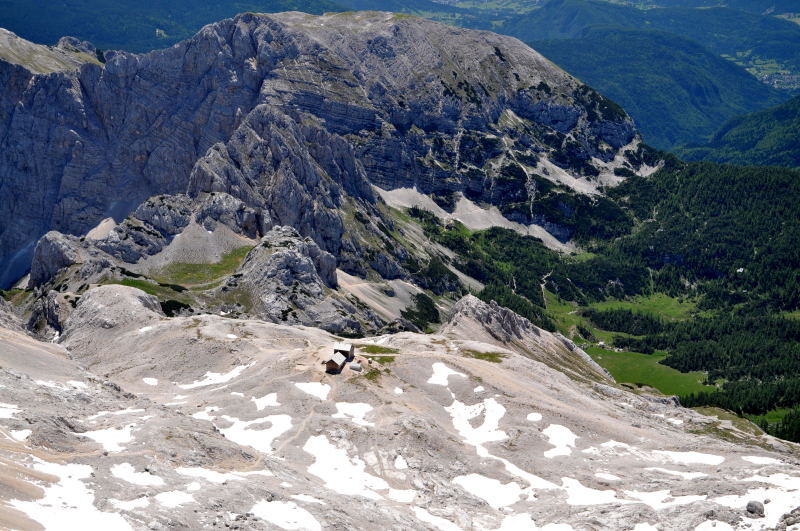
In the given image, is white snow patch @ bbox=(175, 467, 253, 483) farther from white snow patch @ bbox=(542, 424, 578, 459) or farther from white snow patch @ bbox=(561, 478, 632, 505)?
white snow patch @ bbox=(542, 424, 578, 459)

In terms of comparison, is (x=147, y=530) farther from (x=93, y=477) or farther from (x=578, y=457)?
(x=578, y=457)

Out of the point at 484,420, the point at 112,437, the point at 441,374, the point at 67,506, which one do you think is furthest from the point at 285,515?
the point at 441,374

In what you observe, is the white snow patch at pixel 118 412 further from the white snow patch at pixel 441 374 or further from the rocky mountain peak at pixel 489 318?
the rocky mountain peak at pixel 489 318

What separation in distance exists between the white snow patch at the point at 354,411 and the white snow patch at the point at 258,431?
7379 mm

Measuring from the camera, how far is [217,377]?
12531 centimetres

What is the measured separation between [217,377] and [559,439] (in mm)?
54428

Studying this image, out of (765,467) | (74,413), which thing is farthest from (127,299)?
(765,467)

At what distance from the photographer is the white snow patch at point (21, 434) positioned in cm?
7538

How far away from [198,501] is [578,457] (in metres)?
55.3

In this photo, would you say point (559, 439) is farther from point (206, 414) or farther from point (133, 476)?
point (133, 476)

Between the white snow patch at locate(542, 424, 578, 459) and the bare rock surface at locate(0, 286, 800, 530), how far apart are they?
1.08 feet

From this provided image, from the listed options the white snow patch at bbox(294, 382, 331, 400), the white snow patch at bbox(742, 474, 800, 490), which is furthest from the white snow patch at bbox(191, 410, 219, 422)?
the white snow patch at bbox(742, 474, 800, 490)

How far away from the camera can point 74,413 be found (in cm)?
8981

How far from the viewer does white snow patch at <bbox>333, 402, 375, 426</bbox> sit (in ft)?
357
